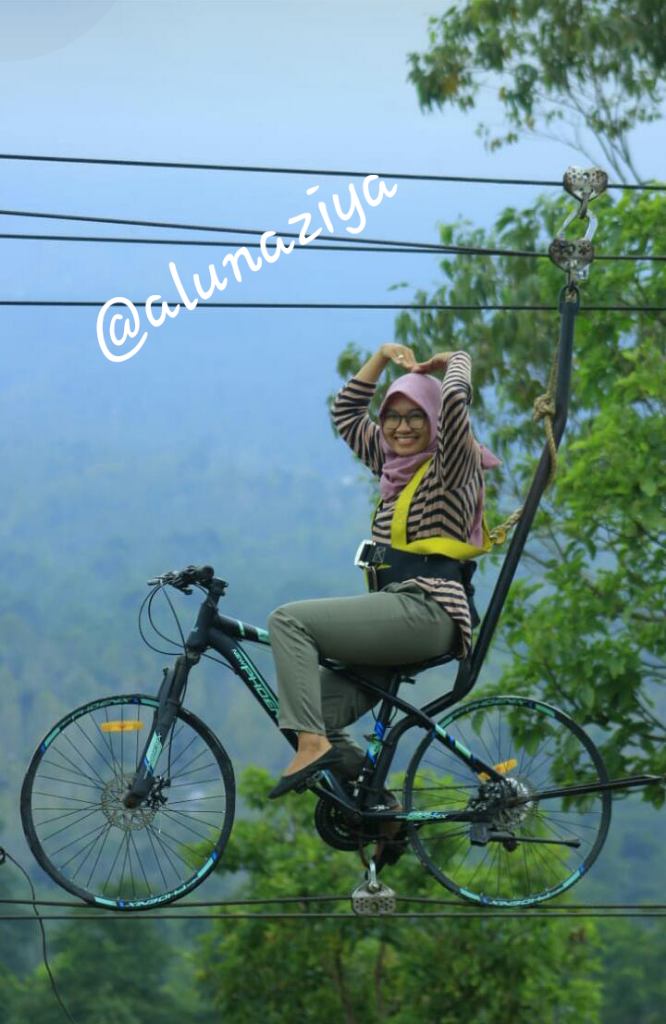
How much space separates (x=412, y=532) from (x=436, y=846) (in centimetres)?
118

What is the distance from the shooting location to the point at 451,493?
5750 millimetres

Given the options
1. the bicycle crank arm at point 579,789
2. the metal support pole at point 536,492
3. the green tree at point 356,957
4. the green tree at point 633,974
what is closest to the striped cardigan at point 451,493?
the metal support pole at point 536,492

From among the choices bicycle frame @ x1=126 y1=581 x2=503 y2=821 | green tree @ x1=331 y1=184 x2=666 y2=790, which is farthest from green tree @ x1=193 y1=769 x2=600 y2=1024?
bicycle frame @ x1=126 y1=581 x2=503 y2=821

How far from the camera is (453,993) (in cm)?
1834

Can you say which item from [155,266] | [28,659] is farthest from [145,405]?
[28,659]

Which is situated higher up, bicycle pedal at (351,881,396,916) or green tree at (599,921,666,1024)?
bicycle pedal at (351,881,396,916)

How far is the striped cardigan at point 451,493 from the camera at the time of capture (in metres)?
5.61

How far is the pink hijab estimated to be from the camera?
5.78 metres

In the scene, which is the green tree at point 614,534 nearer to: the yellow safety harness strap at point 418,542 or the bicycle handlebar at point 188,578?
the yellow safety harness strap at point 418,542

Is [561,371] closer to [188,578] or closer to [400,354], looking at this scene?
[400,354]

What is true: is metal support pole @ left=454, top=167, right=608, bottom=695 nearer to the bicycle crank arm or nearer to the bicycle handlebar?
the bicycle crank arm

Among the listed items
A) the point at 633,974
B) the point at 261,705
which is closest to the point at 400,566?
the point at 261,705

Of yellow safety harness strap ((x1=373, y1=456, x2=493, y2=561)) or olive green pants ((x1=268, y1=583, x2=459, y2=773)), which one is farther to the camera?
yellow safety harness strap ((x1=373, y1=456, x2=493, y2=561))

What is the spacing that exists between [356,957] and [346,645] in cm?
1579
